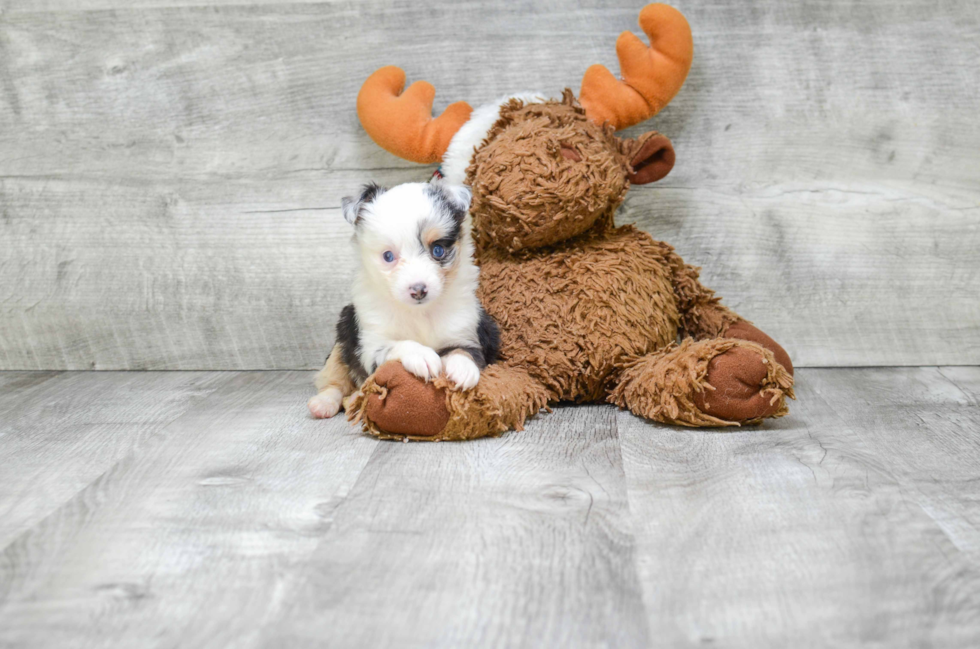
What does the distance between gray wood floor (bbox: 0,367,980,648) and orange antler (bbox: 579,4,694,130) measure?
847 mm

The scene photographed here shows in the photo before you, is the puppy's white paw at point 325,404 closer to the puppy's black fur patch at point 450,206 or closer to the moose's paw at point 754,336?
the puppy's black fur patch at point 450,206

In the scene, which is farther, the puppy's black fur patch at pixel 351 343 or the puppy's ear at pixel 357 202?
the puppy's black fur patch at pixel 351 343

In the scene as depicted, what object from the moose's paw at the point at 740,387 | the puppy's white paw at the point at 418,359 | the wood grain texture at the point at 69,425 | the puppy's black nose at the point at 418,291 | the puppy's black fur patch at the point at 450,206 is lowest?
the wood grain texture at the point at 69,425

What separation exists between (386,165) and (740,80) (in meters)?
1.08

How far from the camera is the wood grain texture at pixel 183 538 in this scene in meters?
1.08

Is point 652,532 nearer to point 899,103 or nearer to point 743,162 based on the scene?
point 743,162

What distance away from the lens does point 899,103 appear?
236cm

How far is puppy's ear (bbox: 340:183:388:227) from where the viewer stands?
73.4 inches

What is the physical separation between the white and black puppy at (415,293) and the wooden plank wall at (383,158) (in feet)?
1.95

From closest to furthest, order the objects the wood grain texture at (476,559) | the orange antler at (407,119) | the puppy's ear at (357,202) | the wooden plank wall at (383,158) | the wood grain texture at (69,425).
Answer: the wood grain texture at (476,559) → the wood grain texture at (69,425) → the puppy's ear at (357,202) → the orange antler at (407,119) → the wooden plank wall at (383,158)

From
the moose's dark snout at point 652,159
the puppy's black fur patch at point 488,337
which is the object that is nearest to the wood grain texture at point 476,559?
the puppy's black fur patch at point 488,337

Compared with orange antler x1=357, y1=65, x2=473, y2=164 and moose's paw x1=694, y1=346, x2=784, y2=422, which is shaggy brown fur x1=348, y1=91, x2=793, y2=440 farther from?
orange antler x1=357, y1=65, x2=473, y2=164

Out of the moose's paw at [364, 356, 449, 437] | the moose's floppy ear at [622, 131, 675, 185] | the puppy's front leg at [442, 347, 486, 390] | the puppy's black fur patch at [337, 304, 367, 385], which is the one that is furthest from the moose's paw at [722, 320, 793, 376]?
the puppy's black fur patch at [337, 304, 367, 385]

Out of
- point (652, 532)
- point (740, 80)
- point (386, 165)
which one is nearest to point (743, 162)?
point (740, 80)
